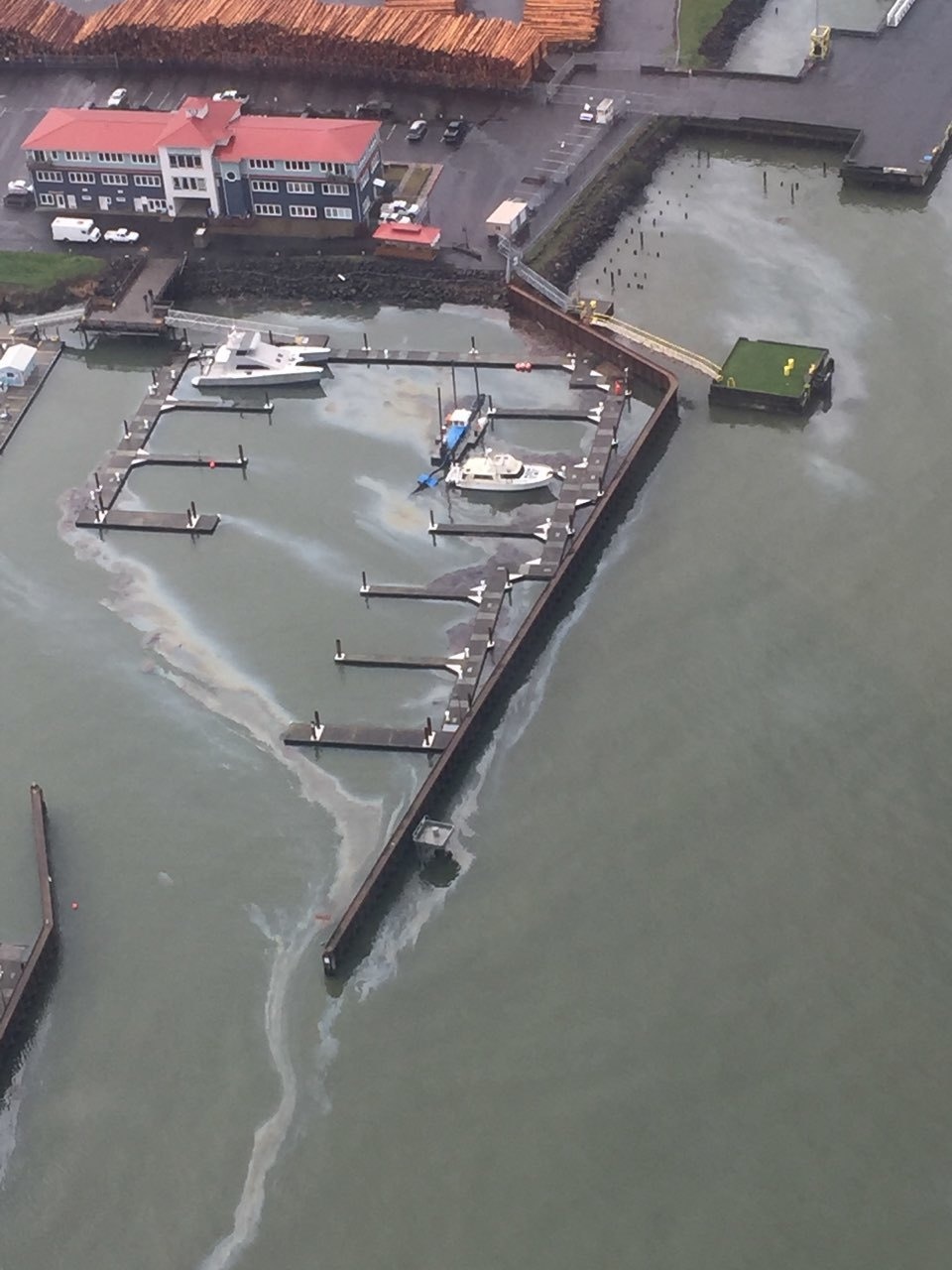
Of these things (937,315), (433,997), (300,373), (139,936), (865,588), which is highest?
(937,315)

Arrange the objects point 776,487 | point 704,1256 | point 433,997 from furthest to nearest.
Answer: point 776,487 → point 433,997 → point 704,1256

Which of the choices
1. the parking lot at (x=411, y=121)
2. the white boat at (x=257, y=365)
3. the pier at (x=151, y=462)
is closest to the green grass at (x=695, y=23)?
the parking lot at (x=411, y=121)

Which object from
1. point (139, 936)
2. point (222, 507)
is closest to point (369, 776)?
point (139, 936)

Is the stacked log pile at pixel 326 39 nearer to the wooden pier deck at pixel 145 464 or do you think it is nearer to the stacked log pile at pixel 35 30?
the stacked log pile at pixel 35 30

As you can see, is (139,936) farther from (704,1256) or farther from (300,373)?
(300,373)

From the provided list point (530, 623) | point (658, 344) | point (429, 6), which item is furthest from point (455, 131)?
point (530, 623)
